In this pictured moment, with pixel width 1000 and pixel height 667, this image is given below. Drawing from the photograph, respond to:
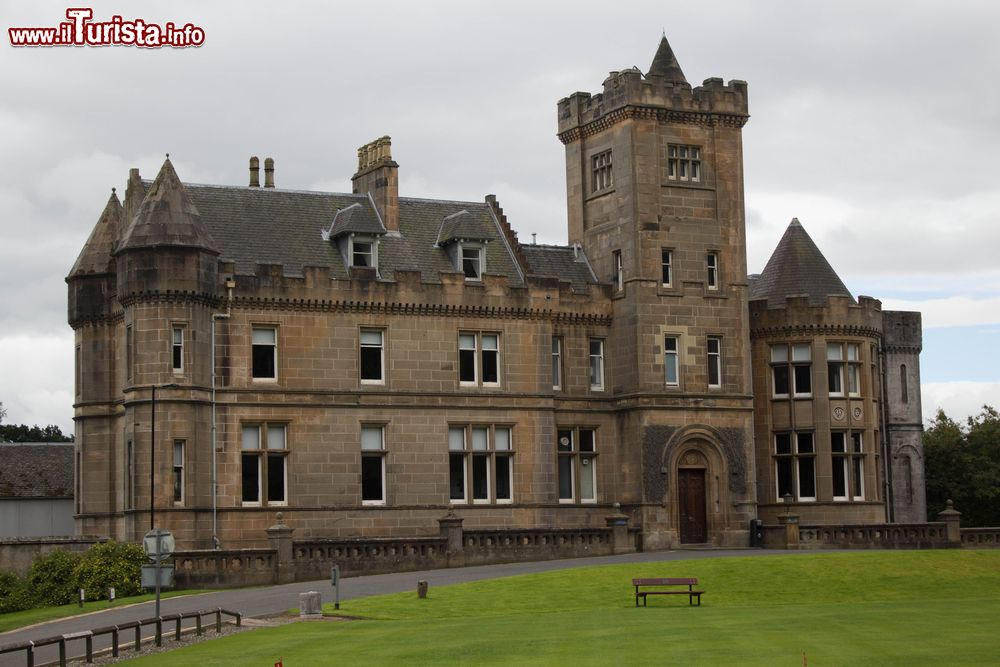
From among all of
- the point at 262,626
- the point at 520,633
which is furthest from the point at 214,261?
the point at 520,633

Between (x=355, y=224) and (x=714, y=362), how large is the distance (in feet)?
47.8

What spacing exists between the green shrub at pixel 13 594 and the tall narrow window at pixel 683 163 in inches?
1073

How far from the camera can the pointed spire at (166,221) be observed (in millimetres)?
50750

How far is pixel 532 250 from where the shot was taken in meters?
61.6

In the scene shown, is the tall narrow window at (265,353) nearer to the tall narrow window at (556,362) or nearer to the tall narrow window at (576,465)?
the tall narrow window at (556,362)

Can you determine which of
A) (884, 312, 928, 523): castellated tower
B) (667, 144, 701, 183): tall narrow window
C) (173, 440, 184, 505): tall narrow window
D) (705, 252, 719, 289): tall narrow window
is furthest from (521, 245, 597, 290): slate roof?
(884, 312, 928, 523): castellated tower

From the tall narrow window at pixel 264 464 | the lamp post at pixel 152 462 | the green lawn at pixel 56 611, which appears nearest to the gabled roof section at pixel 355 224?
the tall narrow window at pixel 264 464

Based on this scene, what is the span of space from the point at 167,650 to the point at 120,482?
24.7m

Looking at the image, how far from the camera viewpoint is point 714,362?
5925 centimetres

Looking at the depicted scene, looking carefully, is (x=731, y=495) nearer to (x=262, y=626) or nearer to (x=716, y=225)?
(x=716, y=225)

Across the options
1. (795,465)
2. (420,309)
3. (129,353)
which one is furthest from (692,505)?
(129,353)

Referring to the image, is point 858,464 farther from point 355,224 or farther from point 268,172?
point 268,172

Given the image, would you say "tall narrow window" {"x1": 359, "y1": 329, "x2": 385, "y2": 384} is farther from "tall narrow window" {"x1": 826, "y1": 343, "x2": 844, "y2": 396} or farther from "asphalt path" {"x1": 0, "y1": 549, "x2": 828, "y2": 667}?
"tall narrow window" {"x1": 826, "y1": 343, "x2": 844, "y2": 396}

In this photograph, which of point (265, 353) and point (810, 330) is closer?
point (265, 353)
